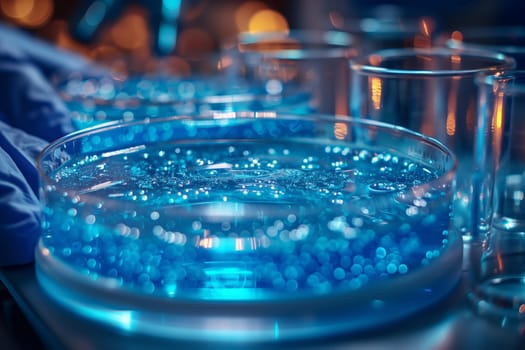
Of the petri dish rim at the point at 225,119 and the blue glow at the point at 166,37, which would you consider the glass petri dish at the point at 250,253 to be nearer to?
the petri dish rim at the point at 225,119

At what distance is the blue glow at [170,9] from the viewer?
113 cm

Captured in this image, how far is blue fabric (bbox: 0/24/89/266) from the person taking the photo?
0.53m

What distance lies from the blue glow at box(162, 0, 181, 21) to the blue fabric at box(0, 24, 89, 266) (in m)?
0.18

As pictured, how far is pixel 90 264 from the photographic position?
1.56ft

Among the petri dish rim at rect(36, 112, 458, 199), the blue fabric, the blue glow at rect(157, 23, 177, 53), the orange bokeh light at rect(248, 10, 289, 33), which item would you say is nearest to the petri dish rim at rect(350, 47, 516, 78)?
the petri dish rim at rect(36, 112, 458, 199)

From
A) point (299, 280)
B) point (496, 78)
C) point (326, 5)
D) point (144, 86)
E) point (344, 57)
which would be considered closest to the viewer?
point (299, 280)

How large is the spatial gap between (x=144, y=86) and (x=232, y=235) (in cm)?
63

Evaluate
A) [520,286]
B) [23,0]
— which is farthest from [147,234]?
[23,0]

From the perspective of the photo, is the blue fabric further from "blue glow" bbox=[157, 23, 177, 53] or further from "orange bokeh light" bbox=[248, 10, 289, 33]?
"orange bokeh light" bbox=[248, 10, 289, 33]

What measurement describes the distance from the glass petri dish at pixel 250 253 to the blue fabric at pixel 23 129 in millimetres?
34

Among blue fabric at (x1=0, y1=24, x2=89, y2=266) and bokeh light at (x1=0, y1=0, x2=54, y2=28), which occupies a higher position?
bokeh light at (x1=0, y1=0, x2=54, y2=28)

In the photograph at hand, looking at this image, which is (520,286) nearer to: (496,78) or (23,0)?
(496,78)

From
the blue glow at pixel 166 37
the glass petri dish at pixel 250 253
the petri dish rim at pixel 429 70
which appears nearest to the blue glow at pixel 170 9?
the blue glow at pixel 166 37

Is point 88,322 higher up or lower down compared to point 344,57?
lower down
